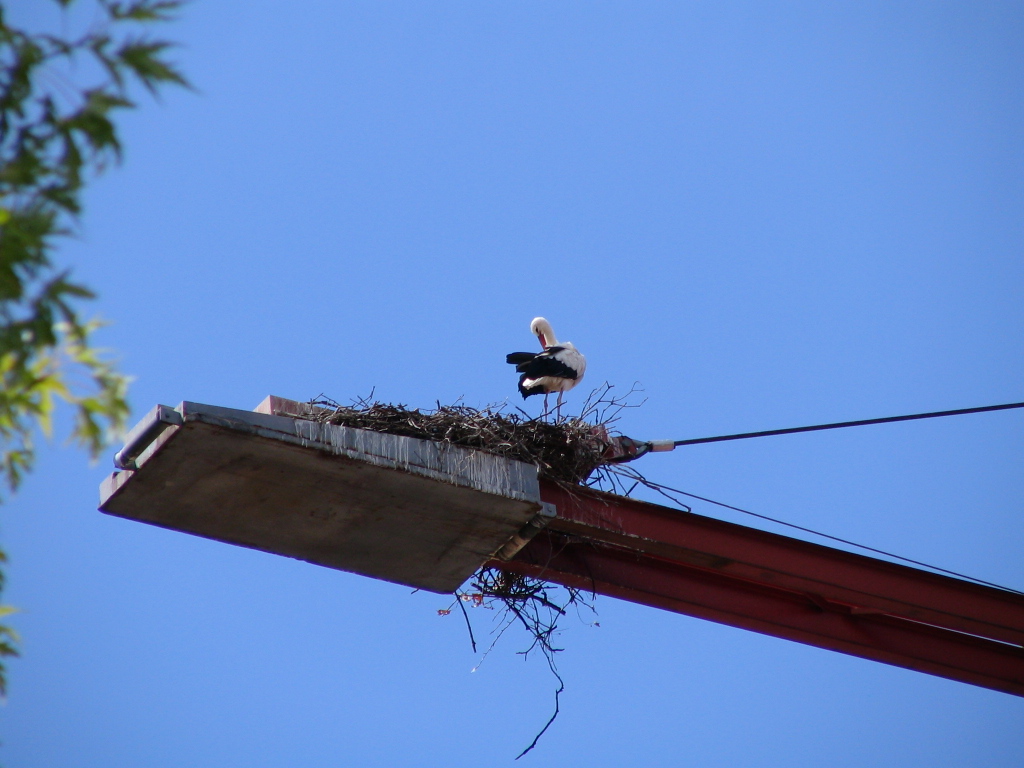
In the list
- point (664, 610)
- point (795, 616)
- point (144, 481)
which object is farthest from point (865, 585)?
point (144, 481)

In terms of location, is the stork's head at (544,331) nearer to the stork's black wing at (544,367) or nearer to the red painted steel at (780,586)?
the stork's black wing at (544,367)

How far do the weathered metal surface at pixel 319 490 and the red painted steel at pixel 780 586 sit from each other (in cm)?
44

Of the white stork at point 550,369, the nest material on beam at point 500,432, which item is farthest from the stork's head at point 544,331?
the nest material on beam at point 500,432

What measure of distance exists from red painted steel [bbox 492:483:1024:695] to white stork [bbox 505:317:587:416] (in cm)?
262

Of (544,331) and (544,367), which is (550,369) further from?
(544,331)

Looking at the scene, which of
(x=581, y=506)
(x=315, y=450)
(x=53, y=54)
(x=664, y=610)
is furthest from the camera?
(x=664, y=610)

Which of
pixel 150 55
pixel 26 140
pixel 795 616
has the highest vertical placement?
pixel 795 616

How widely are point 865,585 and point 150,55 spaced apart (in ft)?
19.7

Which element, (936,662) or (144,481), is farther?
(936,662)

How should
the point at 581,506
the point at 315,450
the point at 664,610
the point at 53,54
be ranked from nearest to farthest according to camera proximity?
the point at 53,54 → the point at 315,450 → the point at 581,506 → the point at 664,610

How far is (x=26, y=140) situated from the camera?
135 inches

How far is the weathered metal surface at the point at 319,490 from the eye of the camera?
23.4 feet

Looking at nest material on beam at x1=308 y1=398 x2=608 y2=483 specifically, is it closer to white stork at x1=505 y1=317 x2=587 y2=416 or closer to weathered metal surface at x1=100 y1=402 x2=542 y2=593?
weathered metal surface at x1=100 y1=402 x2=542 y2=593

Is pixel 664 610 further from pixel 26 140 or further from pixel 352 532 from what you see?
pixel 26 140
